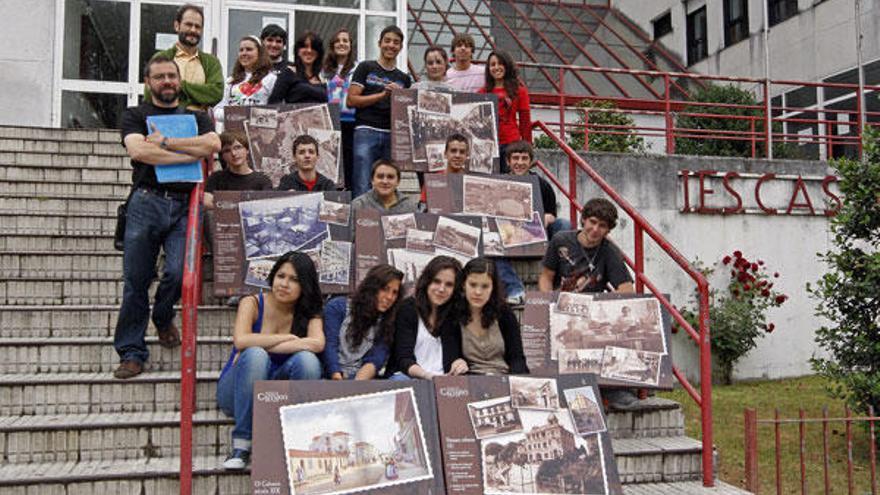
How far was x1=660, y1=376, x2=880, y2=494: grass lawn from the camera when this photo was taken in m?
6.25

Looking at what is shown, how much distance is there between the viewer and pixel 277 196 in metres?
6.09

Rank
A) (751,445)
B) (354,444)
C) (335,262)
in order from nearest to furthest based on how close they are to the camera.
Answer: (354,444)
(751,445)
(335,262)

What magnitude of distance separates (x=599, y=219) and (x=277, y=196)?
2.29 meters

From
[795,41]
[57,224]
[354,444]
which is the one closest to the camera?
[354,444]

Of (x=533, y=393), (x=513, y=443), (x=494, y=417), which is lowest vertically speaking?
(x=513, y=443)

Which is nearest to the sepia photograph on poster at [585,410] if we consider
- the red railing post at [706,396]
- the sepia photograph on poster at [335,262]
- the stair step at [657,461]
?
the stair step at [657,461]

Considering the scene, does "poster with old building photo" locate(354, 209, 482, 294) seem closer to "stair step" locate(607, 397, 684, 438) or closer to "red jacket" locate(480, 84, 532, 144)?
"stair step" locate(607, 397, 684, 438)

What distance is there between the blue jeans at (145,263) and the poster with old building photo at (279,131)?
189cm

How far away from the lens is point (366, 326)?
16.4 feet

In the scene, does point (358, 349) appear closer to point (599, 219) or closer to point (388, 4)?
point (599, 219)

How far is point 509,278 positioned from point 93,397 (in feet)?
9.77

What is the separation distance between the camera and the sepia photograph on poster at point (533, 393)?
4.41 metres

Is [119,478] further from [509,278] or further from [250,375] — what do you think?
[509,278]

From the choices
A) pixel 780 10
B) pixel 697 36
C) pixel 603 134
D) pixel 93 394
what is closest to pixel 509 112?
pixel 93 394
